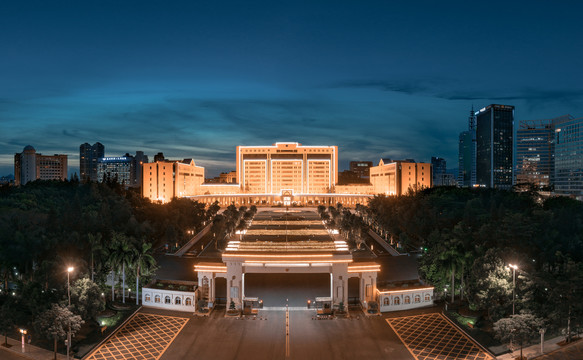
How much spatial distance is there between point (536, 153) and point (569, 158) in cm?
5499

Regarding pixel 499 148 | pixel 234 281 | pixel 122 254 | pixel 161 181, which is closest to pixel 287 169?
pixel 161 181

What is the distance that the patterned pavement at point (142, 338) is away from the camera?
22094 millimetres

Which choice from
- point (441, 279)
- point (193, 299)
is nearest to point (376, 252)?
point (441, 279)

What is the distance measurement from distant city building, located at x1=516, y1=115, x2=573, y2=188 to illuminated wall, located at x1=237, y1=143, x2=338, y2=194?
260 ft

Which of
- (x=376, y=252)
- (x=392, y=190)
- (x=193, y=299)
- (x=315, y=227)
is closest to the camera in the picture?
(x=193, y=299)

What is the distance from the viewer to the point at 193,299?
93.6 feet

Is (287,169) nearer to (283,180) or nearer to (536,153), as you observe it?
(283,180)

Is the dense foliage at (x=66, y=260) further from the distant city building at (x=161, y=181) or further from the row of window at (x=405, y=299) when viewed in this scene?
the distant city building at (x=161, y=181)

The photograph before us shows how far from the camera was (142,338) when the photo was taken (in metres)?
24.2

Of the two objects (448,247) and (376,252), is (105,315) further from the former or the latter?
(376,252)

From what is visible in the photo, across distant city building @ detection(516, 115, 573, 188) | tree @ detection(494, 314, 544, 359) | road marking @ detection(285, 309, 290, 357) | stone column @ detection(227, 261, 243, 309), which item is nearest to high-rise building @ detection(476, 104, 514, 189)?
distant city building @ detection(516, 115, 573, 188)

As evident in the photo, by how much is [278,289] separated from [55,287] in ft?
51.6

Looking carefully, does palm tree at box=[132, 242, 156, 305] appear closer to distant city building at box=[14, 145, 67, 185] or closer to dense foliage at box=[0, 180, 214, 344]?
dense foliage at box=[0, 180, 214, 344]

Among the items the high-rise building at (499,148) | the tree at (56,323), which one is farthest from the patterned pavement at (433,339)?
the high-rise building at (499,148)
